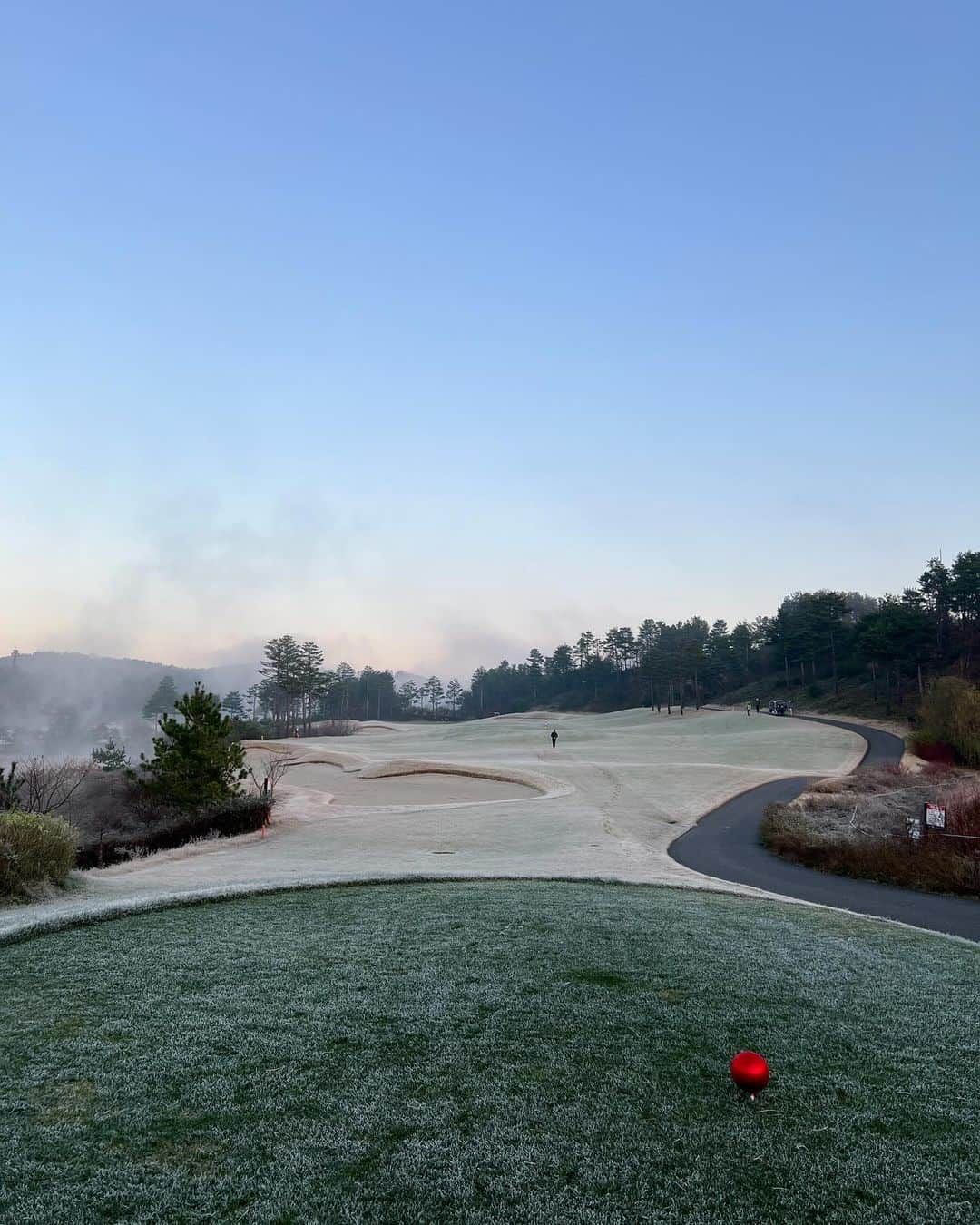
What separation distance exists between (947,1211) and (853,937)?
660cm

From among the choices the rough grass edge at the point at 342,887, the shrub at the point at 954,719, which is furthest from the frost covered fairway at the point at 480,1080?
the shrub at the point at 954,719

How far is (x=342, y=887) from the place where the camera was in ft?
42.9

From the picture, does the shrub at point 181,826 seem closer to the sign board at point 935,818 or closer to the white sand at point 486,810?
the white sand at point 486,810

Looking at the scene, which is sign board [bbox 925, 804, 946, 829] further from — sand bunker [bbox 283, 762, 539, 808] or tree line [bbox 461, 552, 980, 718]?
tree line [bbox 461, 552, 980, 718]

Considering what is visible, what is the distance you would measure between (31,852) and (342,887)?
6.03m

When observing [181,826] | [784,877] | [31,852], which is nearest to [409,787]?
[181,826]

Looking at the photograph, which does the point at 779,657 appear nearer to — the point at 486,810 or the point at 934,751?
the point at 934,751

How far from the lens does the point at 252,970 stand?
720 centimetres

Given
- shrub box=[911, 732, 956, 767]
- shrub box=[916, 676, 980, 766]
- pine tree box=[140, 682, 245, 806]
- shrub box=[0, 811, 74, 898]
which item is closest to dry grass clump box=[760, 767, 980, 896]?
shrub box=[916, 676, 980, 766]

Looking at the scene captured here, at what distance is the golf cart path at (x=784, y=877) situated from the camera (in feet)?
46.5

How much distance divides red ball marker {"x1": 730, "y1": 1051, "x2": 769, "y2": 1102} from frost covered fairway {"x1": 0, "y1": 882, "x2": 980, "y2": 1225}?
0.11 m

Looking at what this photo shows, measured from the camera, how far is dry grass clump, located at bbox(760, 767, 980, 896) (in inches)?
703

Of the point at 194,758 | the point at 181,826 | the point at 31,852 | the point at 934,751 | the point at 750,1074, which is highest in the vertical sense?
A: the point at 194,758

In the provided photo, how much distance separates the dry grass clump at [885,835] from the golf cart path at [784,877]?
0.50 metres
